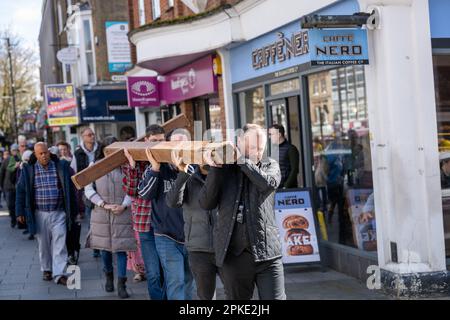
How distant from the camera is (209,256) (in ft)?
17.2

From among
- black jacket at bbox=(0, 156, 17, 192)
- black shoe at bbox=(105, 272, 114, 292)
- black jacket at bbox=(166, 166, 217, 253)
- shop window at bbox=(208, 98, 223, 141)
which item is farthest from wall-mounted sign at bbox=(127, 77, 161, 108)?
black jacket at bbox=(166, 166, 217, 253)

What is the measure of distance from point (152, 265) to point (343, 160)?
3.43m

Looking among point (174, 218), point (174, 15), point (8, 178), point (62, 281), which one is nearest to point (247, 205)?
point (174, 218)

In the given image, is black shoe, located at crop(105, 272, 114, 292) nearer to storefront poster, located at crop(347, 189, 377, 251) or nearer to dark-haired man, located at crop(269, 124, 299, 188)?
dark-haired man, located at crop(269, 124, 299, 188)

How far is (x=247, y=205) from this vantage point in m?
4.70

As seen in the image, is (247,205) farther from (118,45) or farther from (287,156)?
(118,45)

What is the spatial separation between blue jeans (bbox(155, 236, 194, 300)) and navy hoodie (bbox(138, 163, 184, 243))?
74 millimetres

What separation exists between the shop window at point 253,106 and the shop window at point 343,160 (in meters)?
1.84

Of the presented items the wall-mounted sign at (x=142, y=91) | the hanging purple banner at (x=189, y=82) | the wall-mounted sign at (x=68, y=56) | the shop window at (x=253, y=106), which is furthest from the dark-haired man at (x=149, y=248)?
the wall-mounted sign at (x=68, y=56)

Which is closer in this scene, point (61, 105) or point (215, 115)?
point (215, 115)

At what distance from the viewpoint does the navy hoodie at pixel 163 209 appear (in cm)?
607

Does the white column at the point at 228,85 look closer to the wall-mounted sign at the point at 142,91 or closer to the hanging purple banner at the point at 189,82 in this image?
the hanging purple banner at the point at 189,82

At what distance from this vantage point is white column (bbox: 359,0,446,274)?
23.9ft
